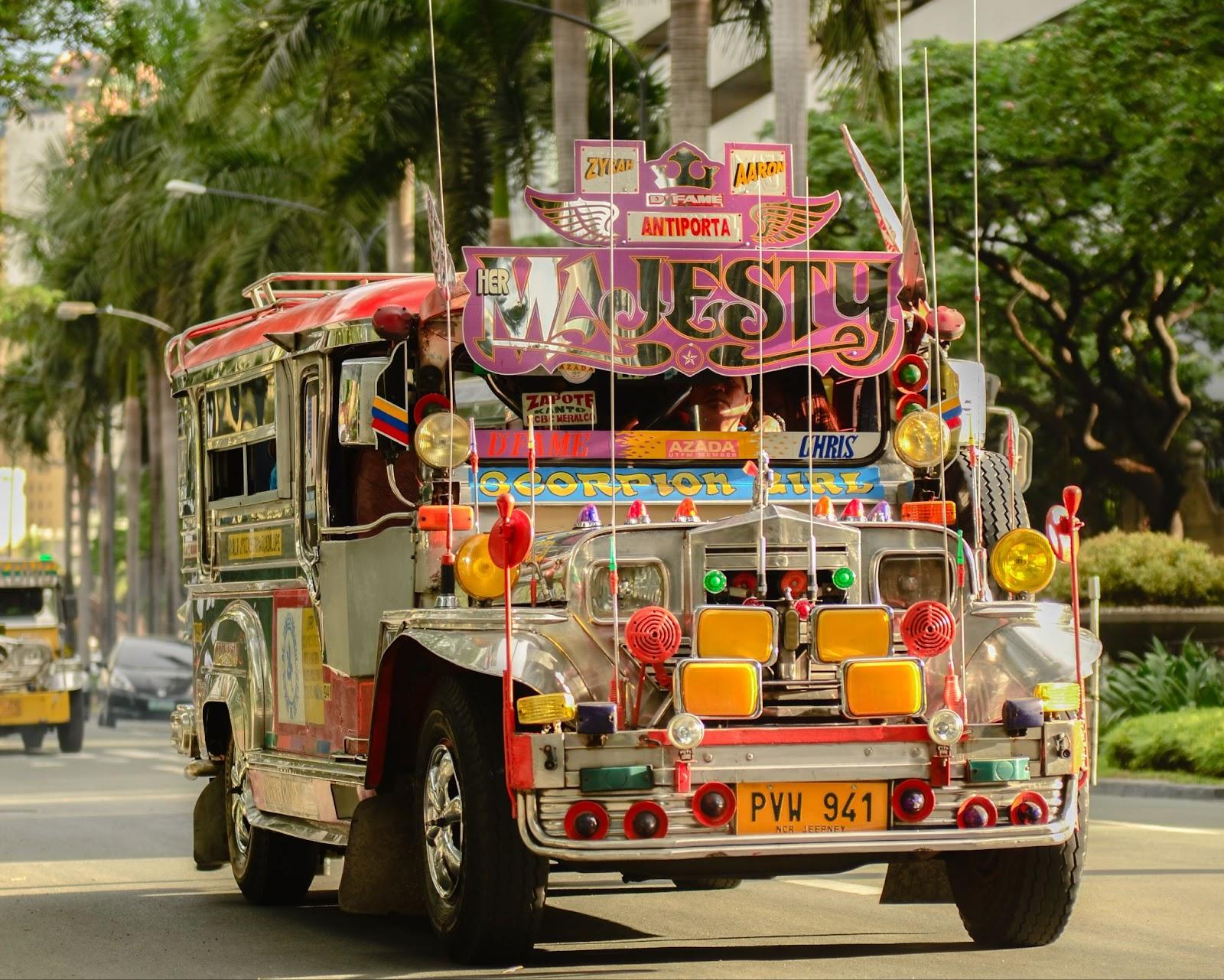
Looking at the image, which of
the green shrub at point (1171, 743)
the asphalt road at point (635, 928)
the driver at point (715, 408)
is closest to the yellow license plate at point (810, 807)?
the asphalt road at point (635, 928)

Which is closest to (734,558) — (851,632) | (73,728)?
(851,632)

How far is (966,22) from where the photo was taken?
147ft

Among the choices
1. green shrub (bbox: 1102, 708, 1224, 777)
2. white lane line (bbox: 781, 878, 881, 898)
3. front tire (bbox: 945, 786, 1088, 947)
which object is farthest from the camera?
green shrub (bbox: 1102, 708, 1224, 777)

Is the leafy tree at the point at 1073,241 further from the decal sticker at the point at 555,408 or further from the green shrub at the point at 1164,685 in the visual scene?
the decal sticker at the point at 555,408

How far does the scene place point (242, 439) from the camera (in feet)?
37.1

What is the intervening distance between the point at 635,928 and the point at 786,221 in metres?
2.92

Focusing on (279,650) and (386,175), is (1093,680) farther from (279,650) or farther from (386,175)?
(386,175)

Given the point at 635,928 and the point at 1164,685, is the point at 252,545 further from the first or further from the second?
the point at 1164,685

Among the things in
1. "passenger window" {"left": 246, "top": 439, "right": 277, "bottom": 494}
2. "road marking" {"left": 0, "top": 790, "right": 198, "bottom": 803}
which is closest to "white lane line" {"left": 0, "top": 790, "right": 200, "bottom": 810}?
"road marking" {"left": 0, "top": 790, "right": 198, "bottom": 803}

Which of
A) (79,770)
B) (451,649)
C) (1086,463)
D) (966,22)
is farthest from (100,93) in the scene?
(451,649)

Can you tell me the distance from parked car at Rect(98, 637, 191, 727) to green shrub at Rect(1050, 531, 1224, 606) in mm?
21317

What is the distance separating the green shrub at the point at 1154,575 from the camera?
86.5 feet

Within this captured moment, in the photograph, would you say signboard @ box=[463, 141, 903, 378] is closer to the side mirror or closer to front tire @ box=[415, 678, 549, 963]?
the side mirror

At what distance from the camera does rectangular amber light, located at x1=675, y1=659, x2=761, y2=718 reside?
784 cm
